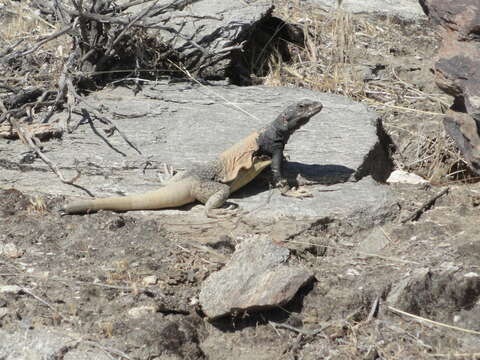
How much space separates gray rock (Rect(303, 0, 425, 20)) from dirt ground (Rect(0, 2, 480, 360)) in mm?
3937

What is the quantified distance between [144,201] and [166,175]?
498 millimetres

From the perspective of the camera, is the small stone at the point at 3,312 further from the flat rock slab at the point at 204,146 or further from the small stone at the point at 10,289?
the flat rock slab at the point at 204,146

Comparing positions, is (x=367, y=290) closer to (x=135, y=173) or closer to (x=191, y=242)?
(x=191, y=242)

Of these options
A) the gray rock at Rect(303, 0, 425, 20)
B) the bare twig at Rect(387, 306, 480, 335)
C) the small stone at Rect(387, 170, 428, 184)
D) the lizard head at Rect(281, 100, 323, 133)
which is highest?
the gray rock at Rect(303, 0, 425, 20)

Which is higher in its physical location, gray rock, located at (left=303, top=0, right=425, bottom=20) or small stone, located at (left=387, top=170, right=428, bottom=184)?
gray rock, located at (left=303, top=0, right=425, bottom=20)

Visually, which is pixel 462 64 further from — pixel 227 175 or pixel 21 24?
pixel 21 24

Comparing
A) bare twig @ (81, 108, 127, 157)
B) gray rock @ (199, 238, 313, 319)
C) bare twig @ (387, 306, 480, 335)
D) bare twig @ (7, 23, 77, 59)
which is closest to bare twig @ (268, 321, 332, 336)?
gray rock @ (199, 238, 313, 319)

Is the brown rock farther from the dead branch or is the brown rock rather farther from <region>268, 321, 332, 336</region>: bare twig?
the dead branch

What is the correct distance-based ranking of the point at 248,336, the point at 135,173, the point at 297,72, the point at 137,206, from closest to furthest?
the point at 248,336 < the point at 137,206 < the point at 135,173 < the point at 297,72

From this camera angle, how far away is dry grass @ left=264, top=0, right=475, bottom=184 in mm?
6750

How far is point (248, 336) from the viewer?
440 centimetres

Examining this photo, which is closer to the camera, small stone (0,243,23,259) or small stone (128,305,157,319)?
small stone (128,305,157,319)

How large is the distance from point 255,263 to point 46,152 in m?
2.47

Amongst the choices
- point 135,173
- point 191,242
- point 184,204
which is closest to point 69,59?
point 135,173
